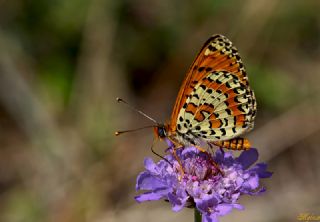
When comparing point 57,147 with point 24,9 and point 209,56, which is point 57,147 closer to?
point 24,9

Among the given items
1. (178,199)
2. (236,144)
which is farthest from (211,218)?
(236,144)

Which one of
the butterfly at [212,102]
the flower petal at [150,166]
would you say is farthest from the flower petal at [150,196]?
the butterfly at [212,102]

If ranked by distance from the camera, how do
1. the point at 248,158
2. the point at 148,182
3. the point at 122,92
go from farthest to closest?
1. the point at 122,92
2. the point at 248,158
3. the point at 148,182

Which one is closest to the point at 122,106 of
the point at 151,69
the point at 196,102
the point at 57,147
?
the point at 151,69

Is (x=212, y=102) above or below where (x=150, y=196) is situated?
above

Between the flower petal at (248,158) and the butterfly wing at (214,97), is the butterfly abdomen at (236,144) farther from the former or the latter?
the flower petal at (248,158)

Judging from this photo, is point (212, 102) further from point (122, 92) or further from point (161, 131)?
point (122, 92)
